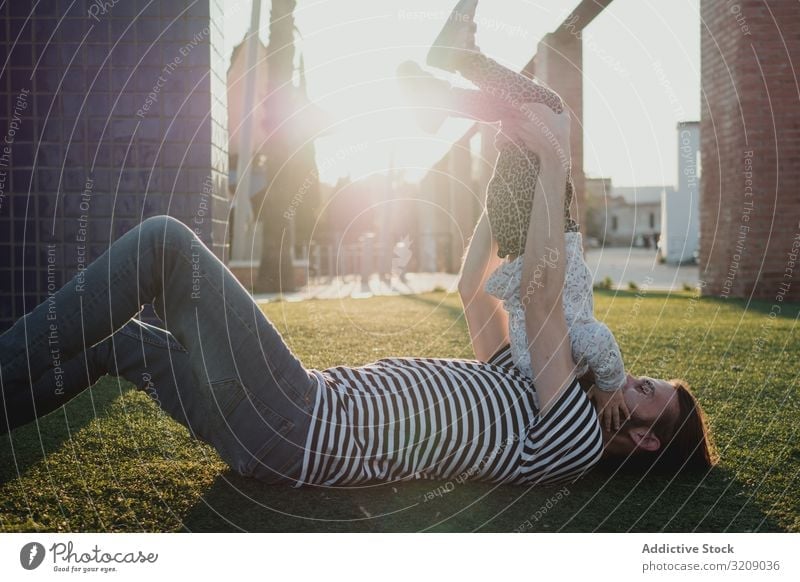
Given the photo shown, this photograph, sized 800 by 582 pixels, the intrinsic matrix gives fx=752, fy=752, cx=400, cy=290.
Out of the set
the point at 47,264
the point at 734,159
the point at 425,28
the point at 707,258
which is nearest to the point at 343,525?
the point at 425,28

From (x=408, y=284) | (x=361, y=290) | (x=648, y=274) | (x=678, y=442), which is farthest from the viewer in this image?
(x=648, y=274)

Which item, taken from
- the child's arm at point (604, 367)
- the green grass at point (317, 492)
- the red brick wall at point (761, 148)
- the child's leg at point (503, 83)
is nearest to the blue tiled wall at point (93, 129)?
the green grass at point (317, 492)

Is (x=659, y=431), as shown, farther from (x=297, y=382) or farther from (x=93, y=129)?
(x=93, y=129)

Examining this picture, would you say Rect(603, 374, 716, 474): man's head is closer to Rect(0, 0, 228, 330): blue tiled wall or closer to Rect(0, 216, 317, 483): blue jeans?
Rect(0, 216, 317, 483): blue jeans

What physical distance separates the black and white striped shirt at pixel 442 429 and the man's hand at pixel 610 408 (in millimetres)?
105

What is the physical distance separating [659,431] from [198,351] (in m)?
1.20

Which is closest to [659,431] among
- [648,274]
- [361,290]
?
[361,290]

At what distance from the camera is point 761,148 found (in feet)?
23.7

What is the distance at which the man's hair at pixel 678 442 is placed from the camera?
1977mm

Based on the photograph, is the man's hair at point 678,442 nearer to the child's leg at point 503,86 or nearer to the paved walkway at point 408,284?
the child's leg at point 503,86

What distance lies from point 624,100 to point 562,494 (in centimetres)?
228

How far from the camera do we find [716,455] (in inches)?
82.8

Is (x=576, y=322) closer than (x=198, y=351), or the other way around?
(x=198, y=351)
